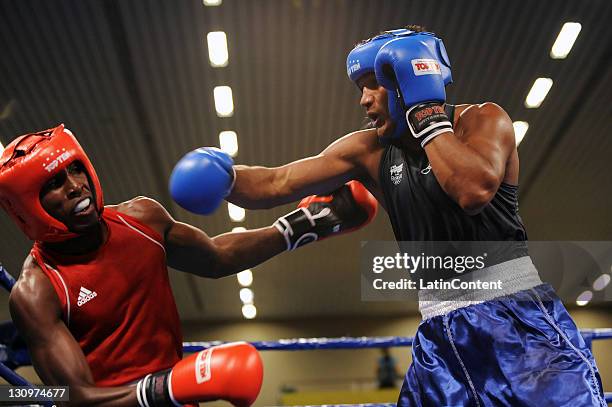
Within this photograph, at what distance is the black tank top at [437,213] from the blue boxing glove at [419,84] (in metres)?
0.15

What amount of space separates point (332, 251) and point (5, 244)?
280cm

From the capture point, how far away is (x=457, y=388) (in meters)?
1.44

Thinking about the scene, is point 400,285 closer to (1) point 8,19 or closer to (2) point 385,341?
(2) point 385,341

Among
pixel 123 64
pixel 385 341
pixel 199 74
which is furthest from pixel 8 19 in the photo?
pixel 385 341

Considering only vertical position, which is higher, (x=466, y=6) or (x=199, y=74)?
(x=466, y=6)

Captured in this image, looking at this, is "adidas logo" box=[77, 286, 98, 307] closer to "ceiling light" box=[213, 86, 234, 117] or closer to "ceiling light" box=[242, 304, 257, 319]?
"ceiling light" box=[213, 86, 234, 117]

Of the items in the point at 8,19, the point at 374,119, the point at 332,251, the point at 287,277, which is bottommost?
the point at 287,277

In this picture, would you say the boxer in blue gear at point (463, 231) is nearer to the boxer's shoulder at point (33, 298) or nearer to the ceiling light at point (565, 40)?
the boxer's shoulder at point (33, 298)

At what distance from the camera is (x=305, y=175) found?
1795 millimetres

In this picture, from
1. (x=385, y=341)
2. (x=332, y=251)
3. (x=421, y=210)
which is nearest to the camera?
(x=421, y=210)

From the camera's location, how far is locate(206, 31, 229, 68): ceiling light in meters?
4.08

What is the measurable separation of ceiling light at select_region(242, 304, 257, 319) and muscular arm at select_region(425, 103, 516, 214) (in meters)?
6.44

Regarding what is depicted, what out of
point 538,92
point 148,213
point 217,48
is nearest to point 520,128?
point 538,92

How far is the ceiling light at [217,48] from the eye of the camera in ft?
13.4
